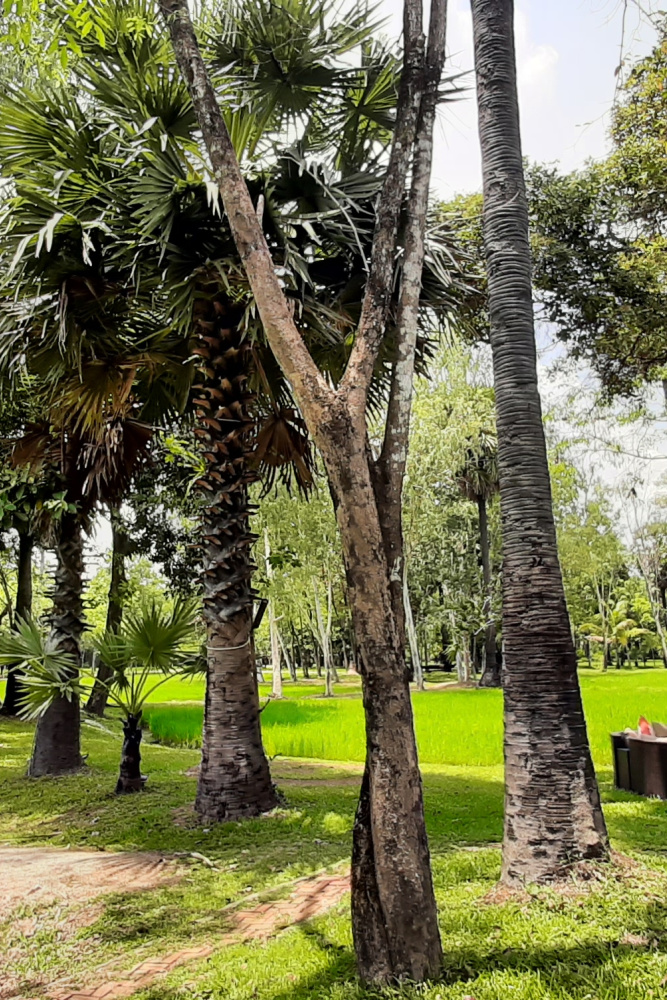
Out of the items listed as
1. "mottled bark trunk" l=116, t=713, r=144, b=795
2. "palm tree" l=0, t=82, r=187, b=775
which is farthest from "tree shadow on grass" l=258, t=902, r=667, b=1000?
"mottled bark trunk" l=116, t=713, r=144, b=795

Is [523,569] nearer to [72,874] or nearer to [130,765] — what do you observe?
[72,874]

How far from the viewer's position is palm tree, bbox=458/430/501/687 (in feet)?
78.0

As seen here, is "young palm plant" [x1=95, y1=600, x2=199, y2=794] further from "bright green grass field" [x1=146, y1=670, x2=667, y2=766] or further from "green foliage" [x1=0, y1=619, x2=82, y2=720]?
"bright green grass field" [x1=146, y1=670, x2=667, y2=766]

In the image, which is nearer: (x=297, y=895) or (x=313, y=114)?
(x=297, y=895)

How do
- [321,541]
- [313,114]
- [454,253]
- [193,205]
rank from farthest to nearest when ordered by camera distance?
[321,541] → [454,253] → [313,114] → [193,205]

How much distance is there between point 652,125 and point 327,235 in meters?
4.68

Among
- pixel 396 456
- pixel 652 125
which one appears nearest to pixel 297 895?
pixel 396 456

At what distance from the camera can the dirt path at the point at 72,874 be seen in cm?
499

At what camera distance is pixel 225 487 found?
7.08 meters

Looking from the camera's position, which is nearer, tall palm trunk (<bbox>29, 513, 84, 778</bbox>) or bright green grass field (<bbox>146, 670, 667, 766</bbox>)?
tall palm trunk (<bbox>29, 513, 84, 778</bbox>)

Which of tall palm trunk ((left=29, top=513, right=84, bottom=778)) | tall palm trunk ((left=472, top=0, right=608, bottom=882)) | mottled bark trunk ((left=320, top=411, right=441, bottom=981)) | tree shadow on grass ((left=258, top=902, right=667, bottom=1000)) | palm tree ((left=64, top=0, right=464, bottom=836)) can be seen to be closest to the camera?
tree shadow on grass ((left=258, top=902, right=667, bottom=1000))

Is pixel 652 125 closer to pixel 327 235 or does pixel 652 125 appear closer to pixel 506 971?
pixel 327 235

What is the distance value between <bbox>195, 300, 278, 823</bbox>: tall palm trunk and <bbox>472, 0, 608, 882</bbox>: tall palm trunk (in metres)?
2.77

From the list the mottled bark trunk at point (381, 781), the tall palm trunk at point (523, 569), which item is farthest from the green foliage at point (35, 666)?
the mottled bark trunk at point (381, 781)
